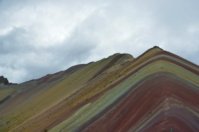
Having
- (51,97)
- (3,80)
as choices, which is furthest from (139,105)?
(3,80)

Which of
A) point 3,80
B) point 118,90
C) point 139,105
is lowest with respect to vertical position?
point 139,105

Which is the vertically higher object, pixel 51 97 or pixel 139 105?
pixel 51 97

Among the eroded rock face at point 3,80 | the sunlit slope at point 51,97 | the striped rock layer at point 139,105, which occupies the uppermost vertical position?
the eroded rock face at point 3,80

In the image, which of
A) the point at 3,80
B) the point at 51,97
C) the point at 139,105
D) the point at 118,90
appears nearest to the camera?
the point at 139,105

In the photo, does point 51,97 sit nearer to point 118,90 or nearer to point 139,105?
point 118,90

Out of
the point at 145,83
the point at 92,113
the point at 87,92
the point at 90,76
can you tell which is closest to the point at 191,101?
the point at 145,83

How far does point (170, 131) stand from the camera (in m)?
46.8

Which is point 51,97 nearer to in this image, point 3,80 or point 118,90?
point 118,90

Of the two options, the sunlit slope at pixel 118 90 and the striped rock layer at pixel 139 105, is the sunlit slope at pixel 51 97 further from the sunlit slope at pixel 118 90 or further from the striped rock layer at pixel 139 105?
the sunlit slope at pixel 118 90

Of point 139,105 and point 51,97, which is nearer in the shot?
point 139,105

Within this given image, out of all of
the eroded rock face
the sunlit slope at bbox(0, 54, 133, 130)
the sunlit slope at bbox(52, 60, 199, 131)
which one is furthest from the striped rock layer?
the eroded rock face

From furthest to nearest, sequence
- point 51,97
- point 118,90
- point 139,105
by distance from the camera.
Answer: point 51,97
point 118,90
point 139,105

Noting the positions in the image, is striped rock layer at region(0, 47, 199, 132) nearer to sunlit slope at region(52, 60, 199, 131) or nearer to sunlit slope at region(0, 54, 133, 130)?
sunlit slope at region(52, 60, 199, 131)

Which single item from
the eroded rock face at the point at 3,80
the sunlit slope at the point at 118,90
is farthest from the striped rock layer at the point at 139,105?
the eroded rock face at the point at 3,80
